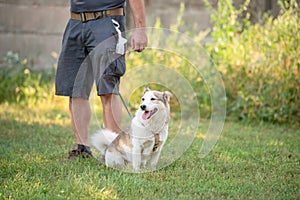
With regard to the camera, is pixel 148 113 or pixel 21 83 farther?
pixel 21 83

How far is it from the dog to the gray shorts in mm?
292

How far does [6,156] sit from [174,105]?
3.03 metres

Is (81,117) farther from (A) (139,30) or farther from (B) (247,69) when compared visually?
(B) (247,69)

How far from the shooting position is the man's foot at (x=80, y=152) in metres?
4.07

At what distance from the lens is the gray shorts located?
3.75m

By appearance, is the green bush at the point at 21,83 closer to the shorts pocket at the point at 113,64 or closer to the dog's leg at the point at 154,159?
the shorts pocket at the point at 113,64

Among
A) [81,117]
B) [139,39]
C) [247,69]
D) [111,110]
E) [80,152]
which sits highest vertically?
[139,39]

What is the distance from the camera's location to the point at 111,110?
3.89 metres

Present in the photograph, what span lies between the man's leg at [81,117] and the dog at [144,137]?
347 mm

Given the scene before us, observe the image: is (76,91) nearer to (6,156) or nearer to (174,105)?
(6,156)

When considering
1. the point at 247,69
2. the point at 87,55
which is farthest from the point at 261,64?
the point at 87,55

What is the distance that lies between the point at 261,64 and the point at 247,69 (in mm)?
195

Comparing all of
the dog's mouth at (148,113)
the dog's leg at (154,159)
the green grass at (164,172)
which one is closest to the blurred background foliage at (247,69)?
the green grass at (164,172)

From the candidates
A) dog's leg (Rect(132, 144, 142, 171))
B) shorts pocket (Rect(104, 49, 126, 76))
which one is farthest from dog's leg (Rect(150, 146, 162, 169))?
shorts pocket (Rect(104, 49, 126, 76))
